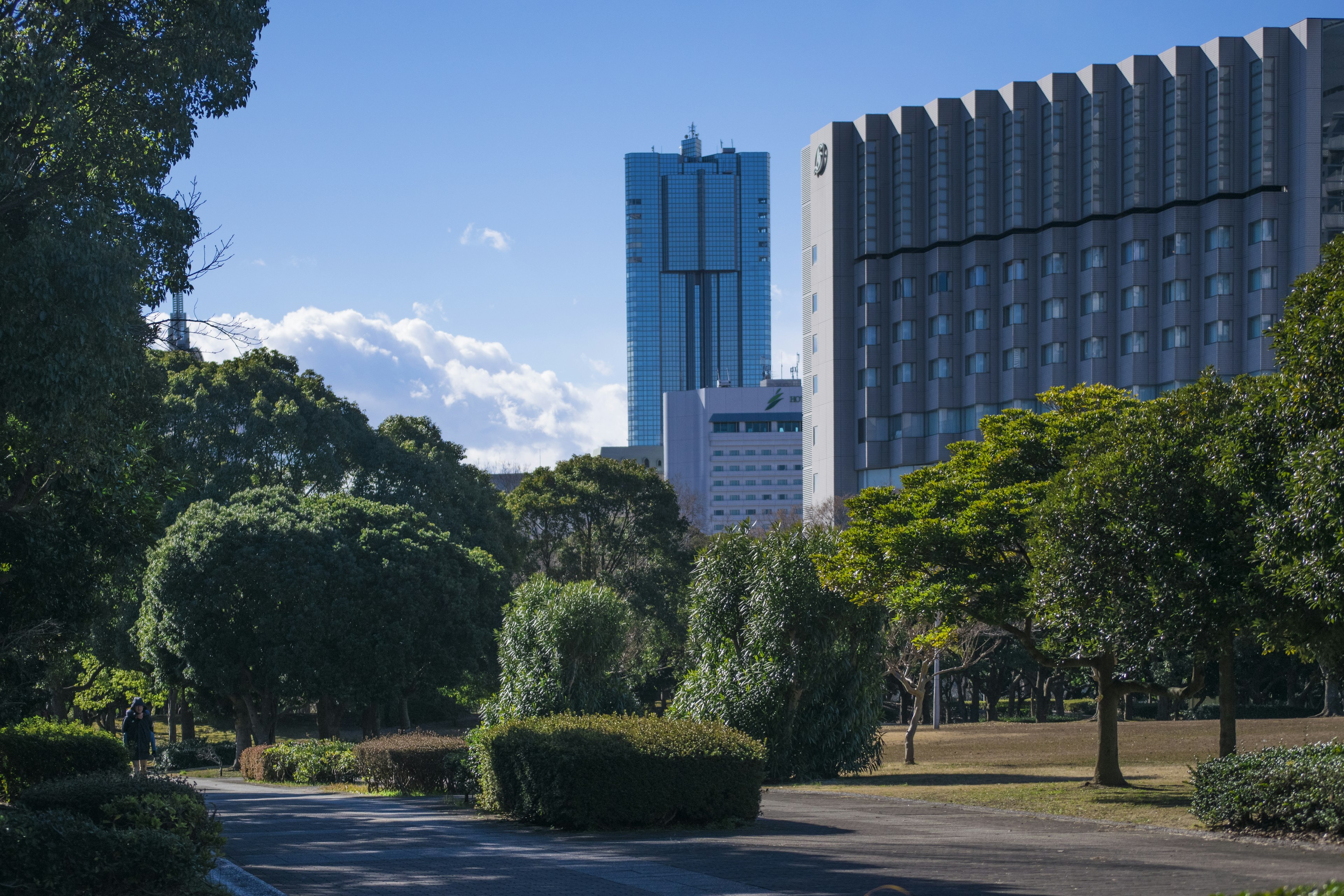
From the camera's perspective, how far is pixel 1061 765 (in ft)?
93.9

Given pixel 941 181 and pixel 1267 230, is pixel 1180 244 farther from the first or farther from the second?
pixel 941 181

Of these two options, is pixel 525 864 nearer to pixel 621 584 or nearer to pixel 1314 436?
pixel 1314 436

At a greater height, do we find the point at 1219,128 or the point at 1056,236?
the point at 1219,128

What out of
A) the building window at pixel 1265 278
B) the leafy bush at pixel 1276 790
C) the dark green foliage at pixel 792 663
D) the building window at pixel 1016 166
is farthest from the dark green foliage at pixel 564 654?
the building window at pixel 1016 166

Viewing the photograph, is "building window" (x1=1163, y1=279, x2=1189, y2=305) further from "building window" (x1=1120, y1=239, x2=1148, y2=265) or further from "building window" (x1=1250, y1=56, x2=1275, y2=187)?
"building window" (x1=1250, y1=56, x2=1275, y2=187)

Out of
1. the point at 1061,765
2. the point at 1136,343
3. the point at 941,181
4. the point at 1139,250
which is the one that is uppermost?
the point at 941,181

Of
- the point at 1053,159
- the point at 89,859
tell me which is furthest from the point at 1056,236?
the point at 89,859

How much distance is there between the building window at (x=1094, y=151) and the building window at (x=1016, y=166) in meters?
3.39

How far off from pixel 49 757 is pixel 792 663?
1355 centimetres

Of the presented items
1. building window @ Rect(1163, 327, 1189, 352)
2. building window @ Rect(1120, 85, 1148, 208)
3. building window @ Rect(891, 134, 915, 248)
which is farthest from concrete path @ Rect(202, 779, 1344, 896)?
building window @ Rect(891, 134, 915, 248)

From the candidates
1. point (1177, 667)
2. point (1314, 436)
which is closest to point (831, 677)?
point (1314, 436)

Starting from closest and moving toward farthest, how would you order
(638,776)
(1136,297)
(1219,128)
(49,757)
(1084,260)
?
(638,776) → (49,757) → (1219,128) → (1136,297) → (1084,260)

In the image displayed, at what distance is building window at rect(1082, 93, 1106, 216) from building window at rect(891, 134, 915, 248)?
10188mm

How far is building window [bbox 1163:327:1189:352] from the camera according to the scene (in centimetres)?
6384
